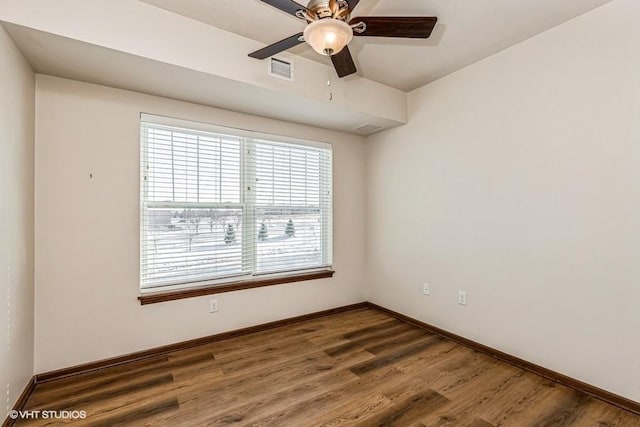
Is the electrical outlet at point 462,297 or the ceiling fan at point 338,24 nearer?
the ceiling fan at point 338,24

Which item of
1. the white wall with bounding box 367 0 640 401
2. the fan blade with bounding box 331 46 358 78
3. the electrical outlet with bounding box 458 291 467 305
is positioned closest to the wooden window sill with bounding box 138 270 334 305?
the white wall with bounding box 367 0 640 401

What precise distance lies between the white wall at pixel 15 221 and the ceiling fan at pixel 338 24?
5.43ft

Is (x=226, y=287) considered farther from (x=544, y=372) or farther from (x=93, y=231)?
(x=544, y=372)

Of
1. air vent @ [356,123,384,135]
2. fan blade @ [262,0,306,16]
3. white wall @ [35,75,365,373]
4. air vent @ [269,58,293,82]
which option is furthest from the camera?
air vent @ [356,123,384,135]

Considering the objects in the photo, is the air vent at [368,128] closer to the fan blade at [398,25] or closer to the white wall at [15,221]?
the fan blade at [398,25]

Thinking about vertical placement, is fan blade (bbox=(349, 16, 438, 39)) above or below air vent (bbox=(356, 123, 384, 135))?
above

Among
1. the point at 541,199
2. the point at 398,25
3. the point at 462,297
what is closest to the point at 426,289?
the point at 462,297

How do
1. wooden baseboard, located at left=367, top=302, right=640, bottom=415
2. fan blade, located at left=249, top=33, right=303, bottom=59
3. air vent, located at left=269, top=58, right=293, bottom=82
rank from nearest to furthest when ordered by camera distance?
fan blade, located at left=249, top=33, right=303, bottom=59 → wooden baseboard, located at left=367, top=302, right=640, bottom=415 → air vent, located at left=269, top=58, right=293, bottom=82

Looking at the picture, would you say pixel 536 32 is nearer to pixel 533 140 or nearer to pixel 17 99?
pixel 533 140

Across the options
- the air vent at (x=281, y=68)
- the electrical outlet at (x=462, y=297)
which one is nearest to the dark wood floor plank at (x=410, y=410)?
the electrical outlet at (x=462, y=297)

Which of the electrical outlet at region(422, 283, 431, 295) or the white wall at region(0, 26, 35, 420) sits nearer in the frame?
the white wall at region(0, 26, 35, 420)

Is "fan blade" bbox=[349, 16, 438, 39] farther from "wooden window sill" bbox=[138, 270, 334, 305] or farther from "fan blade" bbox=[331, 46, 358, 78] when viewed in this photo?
"wooden window sill" bbox=[138, 270, 334, 305]

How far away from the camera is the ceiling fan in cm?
159

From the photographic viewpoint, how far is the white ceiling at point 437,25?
204 centimetres
